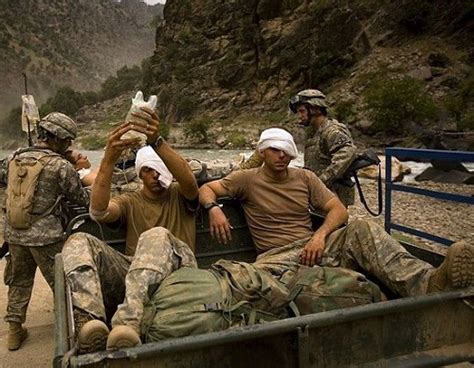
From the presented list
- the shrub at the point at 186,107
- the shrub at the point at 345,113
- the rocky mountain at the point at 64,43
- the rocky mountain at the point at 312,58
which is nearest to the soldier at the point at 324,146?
the rocky mountain at the point at 312,58

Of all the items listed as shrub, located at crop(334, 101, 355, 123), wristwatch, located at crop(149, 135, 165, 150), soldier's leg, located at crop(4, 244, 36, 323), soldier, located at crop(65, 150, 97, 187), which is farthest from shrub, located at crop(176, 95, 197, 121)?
wristwatch, located at crop(149, 135, 165, 150)

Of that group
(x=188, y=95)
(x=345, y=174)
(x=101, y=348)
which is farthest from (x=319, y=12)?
(x=101, y=348)

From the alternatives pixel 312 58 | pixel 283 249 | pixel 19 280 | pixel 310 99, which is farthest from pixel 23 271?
pixel 312 58

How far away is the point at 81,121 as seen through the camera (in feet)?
256

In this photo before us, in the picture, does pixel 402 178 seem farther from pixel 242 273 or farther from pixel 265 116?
pixel 265 116

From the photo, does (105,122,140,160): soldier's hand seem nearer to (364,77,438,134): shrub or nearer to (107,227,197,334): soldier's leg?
(107,227,197,334): soldier's leg

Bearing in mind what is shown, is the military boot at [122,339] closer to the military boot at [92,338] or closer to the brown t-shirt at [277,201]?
the military boot at [92,338]

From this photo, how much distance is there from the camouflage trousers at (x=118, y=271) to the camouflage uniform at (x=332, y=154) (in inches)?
82.2

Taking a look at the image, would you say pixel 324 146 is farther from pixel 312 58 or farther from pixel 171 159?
pixel 312 58

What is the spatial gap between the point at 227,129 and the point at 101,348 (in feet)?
136

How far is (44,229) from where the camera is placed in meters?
3.95

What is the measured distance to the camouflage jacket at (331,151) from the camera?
4559mm

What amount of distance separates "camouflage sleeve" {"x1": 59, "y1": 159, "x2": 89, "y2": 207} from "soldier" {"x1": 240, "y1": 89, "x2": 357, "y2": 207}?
1.39 m

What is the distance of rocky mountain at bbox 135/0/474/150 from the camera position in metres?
30.7
